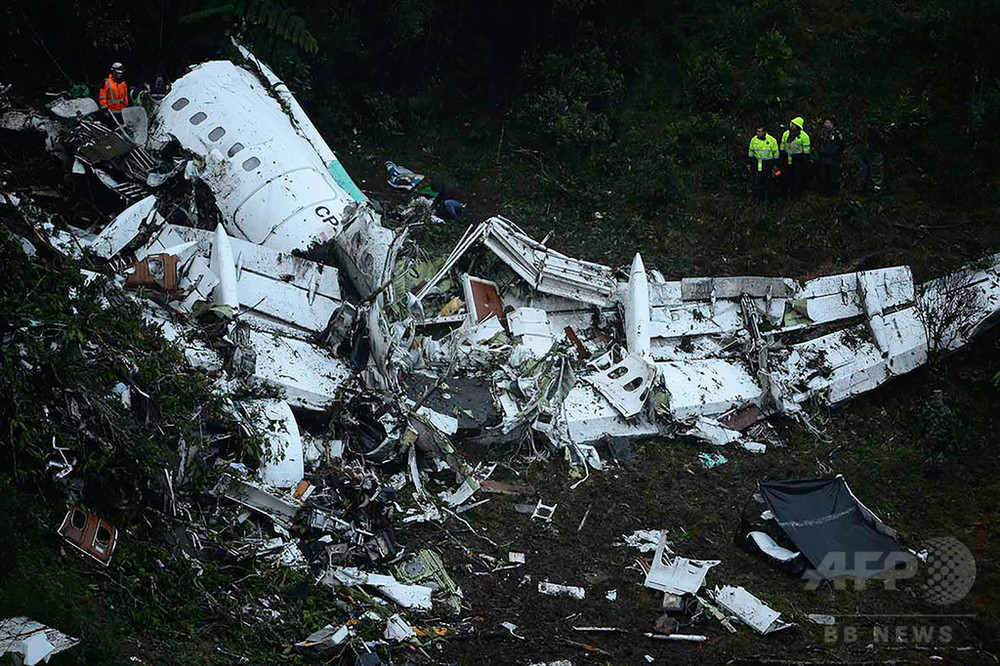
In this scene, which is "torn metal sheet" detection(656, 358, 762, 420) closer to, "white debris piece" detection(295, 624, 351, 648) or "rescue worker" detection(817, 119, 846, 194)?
"rescue worker" detection(817, 119, 846, 194)

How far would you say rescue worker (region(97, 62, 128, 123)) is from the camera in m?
15.3

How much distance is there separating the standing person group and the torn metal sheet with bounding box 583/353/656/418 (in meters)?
4.92

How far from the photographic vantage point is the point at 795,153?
16.5 meters

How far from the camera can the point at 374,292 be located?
12758 mm

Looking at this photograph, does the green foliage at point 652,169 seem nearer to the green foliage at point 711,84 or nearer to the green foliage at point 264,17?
the green foliage at point 711,84

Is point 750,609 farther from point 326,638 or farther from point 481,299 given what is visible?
point 481,299

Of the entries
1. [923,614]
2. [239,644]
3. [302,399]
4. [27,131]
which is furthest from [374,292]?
[923,614]

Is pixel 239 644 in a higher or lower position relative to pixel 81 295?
lower

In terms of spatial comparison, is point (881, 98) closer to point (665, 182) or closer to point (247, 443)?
point (665, 182)

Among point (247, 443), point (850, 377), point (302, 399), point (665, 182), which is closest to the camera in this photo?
point (247, 443)

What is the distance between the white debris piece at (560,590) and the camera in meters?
10.4

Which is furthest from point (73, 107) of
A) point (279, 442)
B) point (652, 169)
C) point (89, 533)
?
point (652, 169)

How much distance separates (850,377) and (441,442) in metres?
5.79

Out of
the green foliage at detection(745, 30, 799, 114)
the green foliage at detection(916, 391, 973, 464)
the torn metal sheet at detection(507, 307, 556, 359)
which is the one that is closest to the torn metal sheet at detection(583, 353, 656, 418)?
the torn metal sheet at detection(507, 307, 556, 359)
